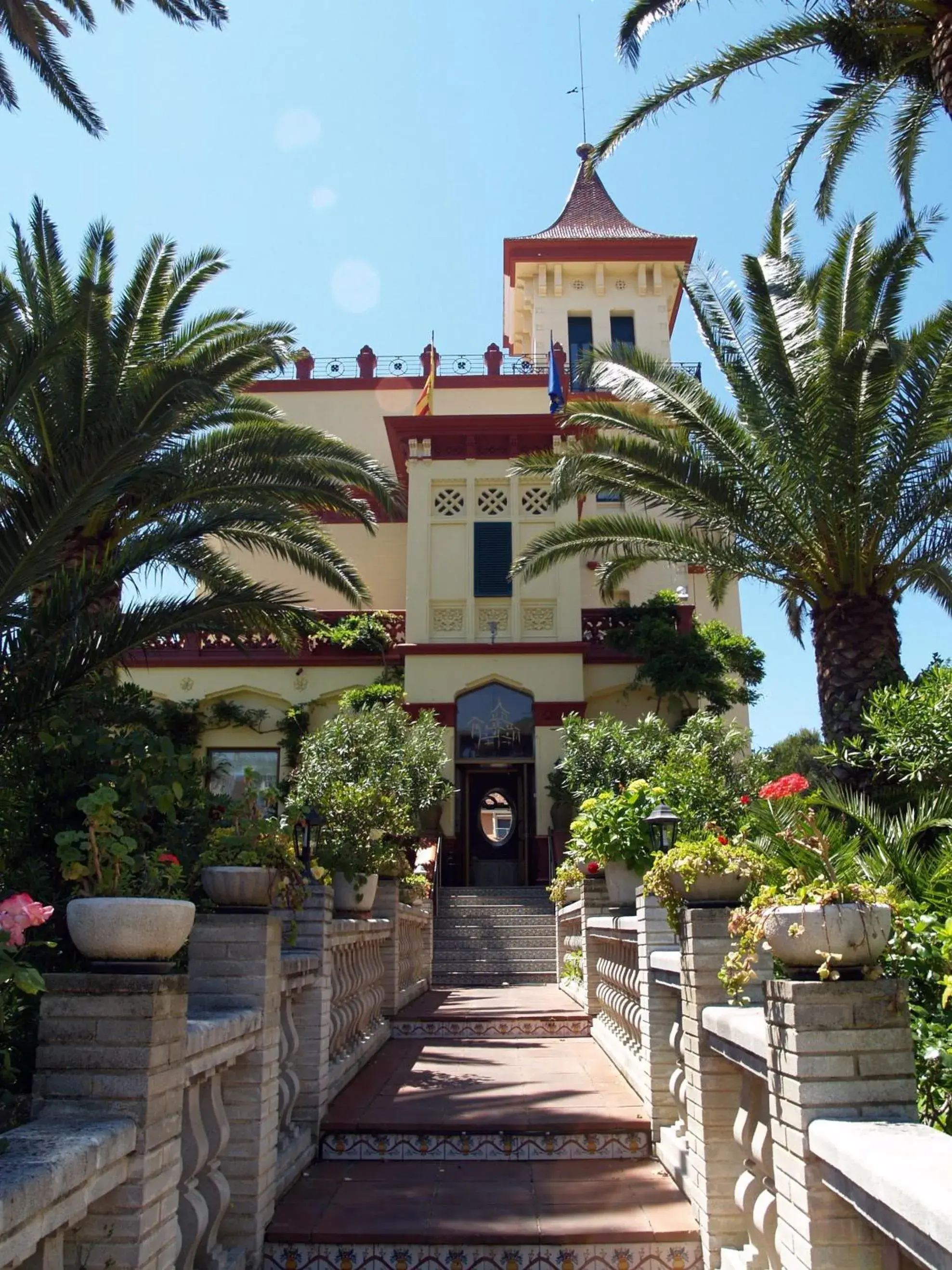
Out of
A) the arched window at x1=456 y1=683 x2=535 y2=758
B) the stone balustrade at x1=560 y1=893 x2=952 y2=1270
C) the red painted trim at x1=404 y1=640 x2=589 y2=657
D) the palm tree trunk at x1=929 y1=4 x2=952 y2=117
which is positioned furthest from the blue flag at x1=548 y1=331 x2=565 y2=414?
the stone balustrade at x1=560 y1=893 x2=952 y2=1270

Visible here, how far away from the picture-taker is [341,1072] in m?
6.96

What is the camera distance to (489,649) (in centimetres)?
2175

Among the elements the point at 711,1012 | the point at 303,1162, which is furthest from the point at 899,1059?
the point at 303,1162

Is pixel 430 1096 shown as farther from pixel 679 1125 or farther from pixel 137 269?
pixel 137 269

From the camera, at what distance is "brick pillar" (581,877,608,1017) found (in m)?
9.91

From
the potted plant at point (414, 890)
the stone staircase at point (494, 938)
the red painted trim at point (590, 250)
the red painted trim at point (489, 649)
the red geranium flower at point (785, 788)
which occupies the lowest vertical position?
the stone staircase at point (494, 938)

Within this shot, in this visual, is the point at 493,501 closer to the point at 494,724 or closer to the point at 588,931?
the point at 494,724

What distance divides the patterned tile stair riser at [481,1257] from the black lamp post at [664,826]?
2.47m

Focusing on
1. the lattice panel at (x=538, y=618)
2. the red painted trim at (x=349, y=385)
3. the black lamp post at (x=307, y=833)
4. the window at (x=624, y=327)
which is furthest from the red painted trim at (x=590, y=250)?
the black lamp post at (x=307, y=833)

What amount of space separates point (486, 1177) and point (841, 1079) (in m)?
3.33

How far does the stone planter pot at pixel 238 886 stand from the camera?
4805mm

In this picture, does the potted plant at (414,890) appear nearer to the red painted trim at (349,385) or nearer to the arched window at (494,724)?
the arched window at (494,724)

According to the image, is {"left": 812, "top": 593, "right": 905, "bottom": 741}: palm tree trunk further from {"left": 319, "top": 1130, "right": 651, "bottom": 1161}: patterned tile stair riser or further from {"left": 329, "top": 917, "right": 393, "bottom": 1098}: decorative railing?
{"left": 319, "top": 1130, "right": 651, "bottom": 1161}: patterned tile stair riser

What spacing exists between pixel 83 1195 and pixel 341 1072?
4.52 meters
